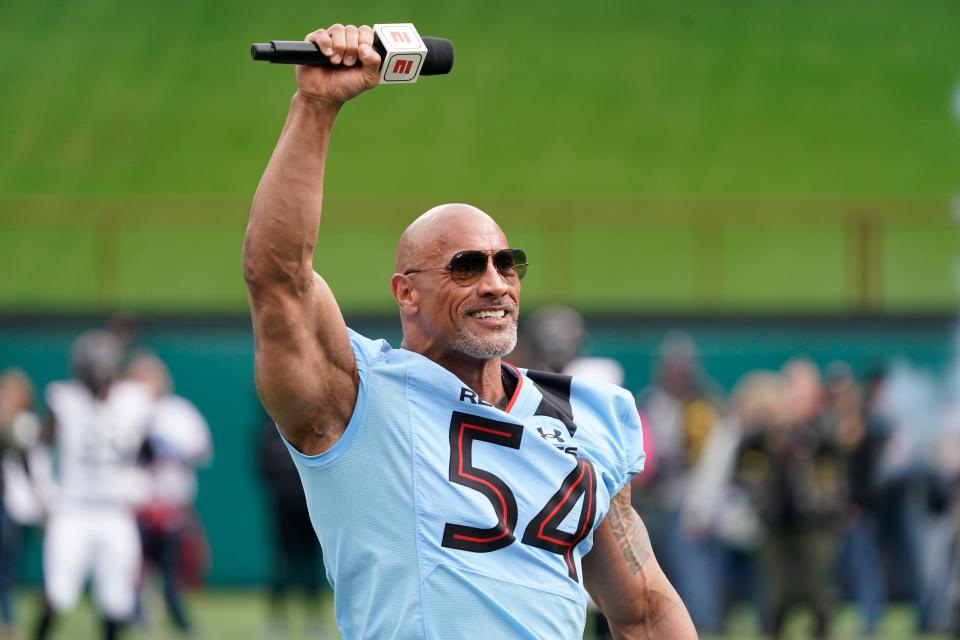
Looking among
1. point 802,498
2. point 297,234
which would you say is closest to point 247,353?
point 802,498

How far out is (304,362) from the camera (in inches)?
154

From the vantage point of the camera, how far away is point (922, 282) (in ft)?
70.0

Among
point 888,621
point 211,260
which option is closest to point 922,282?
point 888,621

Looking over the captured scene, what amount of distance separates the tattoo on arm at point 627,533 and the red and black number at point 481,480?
1.51 ft

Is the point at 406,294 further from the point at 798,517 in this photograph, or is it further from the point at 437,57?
the point at 798,517

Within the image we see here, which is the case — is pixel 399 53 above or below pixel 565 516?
above

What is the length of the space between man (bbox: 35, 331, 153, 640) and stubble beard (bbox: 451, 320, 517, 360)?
781cm

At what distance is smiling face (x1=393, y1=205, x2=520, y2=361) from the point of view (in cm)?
427

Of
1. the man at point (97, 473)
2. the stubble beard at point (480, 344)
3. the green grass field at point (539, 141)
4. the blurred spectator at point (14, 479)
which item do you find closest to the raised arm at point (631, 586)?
the stubble beard at point (480, 344)

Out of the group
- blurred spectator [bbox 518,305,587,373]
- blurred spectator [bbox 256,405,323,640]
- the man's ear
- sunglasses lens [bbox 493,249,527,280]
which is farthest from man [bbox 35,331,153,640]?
sunglasses lens [bbox 493,249,527,280]

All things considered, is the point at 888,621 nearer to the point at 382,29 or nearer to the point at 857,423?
the point at 857,423

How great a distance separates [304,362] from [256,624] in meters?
10.8

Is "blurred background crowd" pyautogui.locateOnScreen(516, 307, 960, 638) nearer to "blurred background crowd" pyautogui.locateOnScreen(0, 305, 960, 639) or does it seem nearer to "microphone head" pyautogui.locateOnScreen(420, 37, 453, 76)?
"blurred background crowd" pyautogui.locateOnScreen(0, 305, 960, 639)

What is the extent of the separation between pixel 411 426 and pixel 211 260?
60.7 ft
